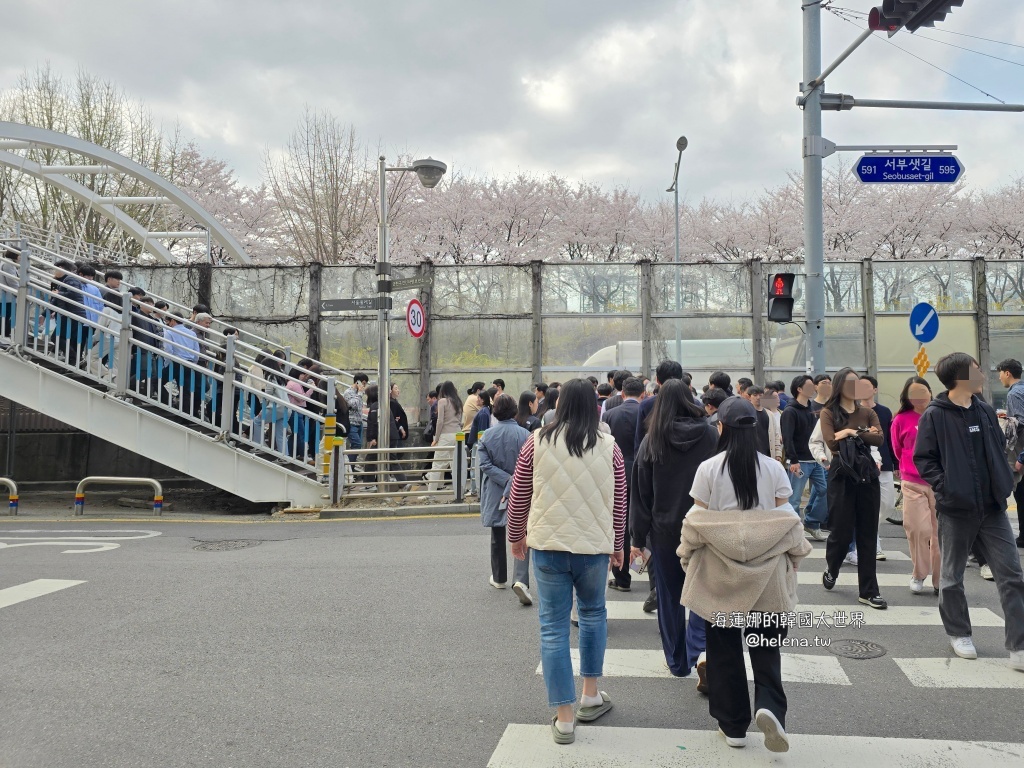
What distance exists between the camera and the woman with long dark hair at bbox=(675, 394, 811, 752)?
11.8 ft

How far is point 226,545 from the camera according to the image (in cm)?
914

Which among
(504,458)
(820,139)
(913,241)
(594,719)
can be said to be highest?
(913,241)

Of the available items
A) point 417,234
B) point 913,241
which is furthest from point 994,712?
point 913,241

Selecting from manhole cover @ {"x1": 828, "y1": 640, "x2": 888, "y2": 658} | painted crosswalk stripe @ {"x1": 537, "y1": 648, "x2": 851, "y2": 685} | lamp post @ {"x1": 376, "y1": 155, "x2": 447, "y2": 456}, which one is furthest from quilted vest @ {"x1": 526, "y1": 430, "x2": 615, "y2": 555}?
lamp post @ {"x1": 376, "y1": 155, "x2": 447, "y2": 456}

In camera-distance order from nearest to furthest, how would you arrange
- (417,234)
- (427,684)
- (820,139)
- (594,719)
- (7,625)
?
1. (594,719)
2. (427,684)
3. (7,625)
4. (820,139)
5. (417,234)

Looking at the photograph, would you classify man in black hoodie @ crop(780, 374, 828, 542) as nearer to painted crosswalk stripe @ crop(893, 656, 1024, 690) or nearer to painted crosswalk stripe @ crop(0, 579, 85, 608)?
painted crosswalk stripe @ crop(893, 656, 1024, 690)

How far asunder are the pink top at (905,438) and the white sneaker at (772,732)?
12.6 feet

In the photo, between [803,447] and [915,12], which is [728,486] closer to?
[803,447]

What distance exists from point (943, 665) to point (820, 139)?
360 inches

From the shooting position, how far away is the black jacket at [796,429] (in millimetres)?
8297

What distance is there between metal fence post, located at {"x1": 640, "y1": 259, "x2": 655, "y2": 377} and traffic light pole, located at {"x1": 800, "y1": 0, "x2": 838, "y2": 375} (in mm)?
4857

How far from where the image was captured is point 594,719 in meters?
4.07

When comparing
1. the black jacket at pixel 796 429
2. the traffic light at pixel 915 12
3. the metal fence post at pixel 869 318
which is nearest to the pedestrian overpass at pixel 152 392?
the black jacket at pixel 796 429

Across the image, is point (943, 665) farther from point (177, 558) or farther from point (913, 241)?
point (913, 241)
